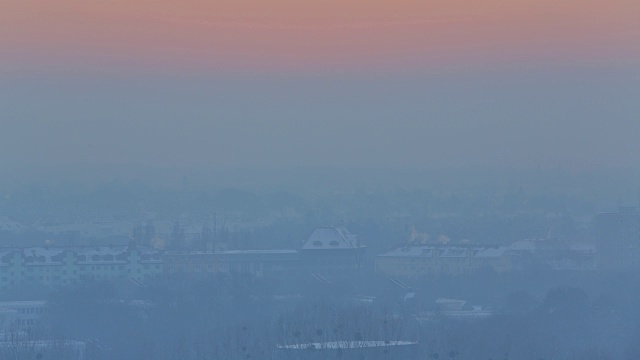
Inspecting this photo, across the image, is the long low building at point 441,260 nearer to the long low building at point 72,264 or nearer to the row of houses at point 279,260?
the row of houses at point 279,260

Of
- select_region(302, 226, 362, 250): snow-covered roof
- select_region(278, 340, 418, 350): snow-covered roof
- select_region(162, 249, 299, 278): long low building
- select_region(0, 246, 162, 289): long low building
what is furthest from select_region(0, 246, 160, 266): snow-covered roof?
select_region(278, 340, 418, 350): snow-covered roof

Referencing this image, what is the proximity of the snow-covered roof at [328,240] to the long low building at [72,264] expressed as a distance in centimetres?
384

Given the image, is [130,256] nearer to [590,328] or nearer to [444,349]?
[590,328]

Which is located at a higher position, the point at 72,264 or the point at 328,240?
the point at 328,240

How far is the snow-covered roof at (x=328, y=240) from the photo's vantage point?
140 feet

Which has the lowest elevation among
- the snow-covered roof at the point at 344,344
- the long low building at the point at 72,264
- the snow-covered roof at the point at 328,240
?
the snow-covered roof at the point at 344,344

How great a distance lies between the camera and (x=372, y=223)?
49812 millimetres

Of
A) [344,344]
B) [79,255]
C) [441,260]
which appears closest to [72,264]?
[79,255]

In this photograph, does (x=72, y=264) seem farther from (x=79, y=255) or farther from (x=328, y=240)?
(x=328, y=240)

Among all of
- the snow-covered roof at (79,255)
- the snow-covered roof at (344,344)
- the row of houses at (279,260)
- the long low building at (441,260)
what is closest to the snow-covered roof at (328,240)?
the row of houses at (279,260)

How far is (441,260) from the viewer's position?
40.8m

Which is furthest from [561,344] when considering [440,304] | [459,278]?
[459,278]

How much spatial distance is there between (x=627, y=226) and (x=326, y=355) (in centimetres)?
2022

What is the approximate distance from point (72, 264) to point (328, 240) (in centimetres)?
622
